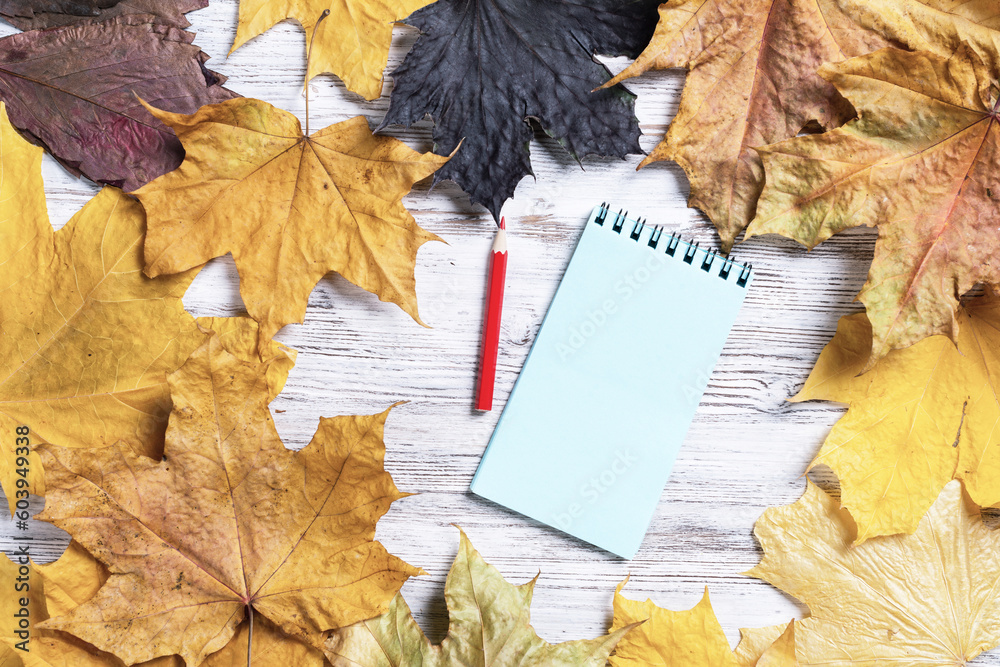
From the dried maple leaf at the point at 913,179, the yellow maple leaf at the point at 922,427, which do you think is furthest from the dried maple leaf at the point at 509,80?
the yellow maple leaf at the point at 922,427

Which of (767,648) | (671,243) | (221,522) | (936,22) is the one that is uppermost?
(936,22)

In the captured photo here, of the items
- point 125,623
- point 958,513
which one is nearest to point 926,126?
point 958,513

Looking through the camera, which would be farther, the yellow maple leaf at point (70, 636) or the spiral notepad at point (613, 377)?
the spiral notepad at point (613, 377)

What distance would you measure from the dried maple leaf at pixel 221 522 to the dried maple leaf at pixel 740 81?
1.67ft

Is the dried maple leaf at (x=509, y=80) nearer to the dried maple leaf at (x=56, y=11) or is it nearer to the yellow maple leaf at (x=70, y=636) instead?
the dried maple leaf at (x=56, y=11)

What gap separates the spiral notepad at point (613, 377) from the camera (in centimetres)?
81

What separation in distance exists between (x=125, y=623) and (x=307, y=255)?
1.53 ft

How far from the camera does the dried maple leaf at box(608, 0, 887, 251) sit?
74cm

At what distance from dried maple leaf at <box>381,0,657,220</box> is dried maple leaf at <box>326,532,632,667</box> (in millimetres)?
471

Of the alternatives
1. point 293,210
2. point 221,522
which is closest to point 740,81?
point 293,210

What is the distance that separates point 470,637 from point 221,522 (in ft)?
1.08

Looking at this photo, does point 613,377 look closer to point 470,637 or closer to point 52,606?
point 470,637

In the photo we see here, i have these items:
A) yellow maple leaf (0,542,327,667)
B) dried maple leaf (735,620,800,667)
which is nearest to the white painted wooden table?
dried maple leaf (735,620,800,667)

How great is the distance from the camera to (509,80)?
746mm
